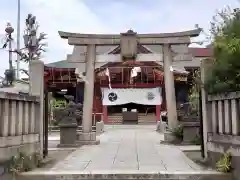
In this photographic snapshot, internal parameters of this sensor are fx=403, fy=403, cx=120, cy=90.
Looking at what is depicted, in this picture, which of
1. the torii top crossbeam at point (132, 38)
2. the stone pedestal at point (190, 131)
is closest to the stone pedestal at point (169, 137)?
the stone pedestal at point (190, 131)

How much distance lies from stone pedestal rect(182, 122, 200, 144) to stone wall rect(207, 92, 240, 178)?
17.8ft

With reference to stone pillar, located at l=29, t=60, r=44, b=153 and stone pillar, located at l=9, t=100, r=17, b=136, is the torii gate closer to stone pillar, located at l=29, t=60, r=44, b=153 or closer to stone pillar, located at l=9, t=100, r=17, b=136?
stone pillar, located at l=29, t=60, r=44, b=153

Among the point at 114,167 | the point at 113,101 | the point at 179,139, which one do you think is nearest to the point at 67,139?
the point at 179,139

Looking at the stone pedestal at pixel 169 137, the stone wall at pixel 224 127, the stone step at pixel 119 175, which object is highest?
the stone wall at pixel 224 127

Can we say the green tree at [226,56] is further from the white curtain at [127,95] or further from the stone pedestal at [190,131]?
the white curtain at [127,95]

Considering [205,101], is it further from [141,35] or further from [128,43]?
[141,35]

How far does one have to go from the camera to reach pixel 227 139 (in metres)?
7.00

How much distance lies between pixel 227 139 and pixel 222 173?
597 mm

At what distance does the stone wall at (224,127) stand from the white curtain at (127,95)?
2584 cm

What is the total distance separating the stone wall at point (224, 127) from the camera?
661cm

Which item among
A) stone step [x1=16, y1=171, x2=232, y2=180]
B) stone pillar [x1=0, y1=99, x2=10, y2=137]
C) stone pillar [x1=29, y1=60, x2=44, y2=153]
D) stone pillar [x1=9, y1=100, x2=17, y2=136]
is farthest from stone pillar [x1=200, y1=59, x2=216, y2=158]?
stone pillar [x1=0, y1=99, x2=10, y2=137]

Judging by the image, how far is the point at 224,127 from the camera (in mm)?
7289

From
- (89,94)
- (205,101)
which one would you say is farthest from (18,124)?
(89,94)

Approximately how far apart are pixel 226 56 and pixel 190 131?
24.4 ft
